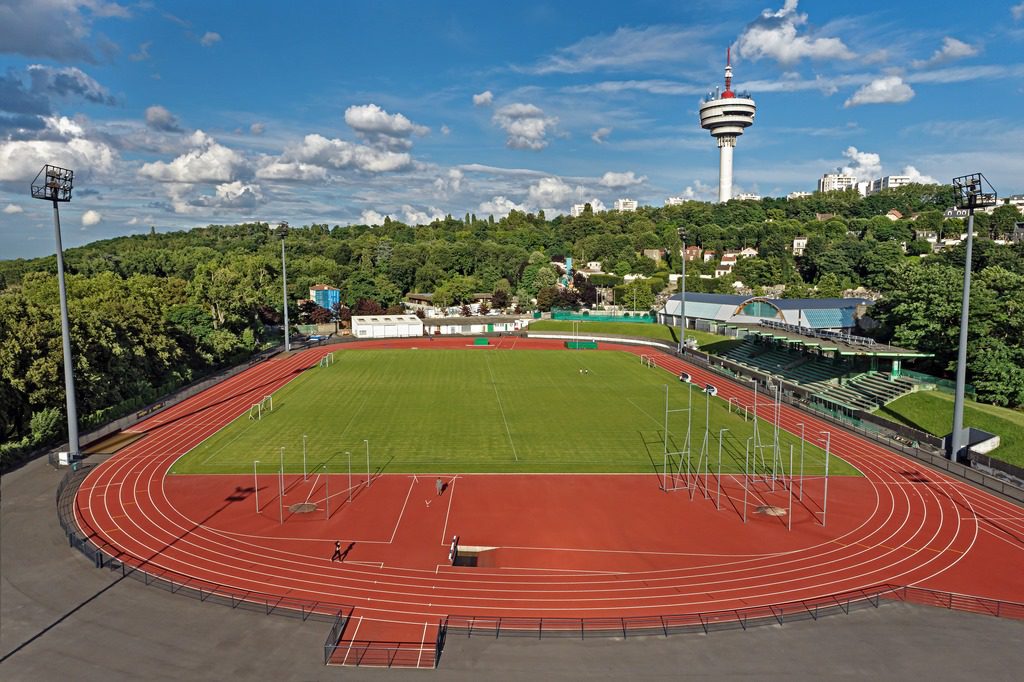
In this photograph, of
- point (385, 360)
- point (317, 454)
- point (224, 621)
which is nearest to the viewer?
point (224, 621)

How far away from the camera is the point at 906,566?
71.9 feet

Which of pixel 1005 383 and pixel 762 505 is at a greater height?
pixel 1005 383

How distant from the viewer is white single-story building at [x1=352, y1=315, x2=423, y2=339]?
89.3 m

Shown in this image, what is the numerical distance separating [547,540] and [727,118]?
19595 cm

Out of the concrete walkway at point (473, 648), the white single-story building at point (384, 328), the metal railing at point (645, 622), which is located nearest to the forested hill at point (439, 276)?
the white single-story building at point (384, 328)

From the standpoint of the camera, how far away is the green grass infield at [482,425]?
110 ft

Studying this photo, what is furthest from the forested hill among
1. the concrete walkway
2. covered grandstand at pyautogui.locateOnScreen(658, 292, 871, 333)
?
the concrete walkway

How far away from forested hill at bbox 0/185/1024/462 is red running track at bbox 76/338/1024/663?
12893mm

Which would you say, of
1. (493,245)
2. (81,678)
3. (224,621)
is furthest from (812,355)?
(493,245)

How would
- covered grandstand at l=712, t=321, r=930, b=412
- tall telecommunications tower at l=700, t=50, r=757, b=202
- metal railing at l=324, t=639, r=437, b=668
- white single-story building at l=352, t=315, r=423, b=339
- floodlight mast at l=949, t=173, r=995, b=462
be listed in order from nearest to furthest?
metal railing at l=324, t=639, r=437, b=668
floodlight mast at l=949, t=173, r=995, b=462
covered grandstand at l=712, t=321, r=930, b=412
white single-story building at l=352, t=315, r=423, b=339
tall telecommunications tower at l=700, t=50, r=757, b=202

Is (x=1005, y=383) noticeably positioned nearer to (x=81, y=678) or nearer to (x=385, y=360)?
(x=81, y=678)

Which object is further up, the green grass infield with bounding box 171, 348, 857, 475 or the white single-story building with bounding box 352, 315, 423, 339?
the white single-story building with bounding box 352, 315, 423, 339

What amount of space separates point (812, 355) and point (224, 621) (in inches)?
2060

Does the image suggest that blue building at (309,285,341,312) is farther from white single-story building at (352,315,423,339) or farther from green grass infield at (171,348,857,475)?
green grass infield at (171,348,857,475)
